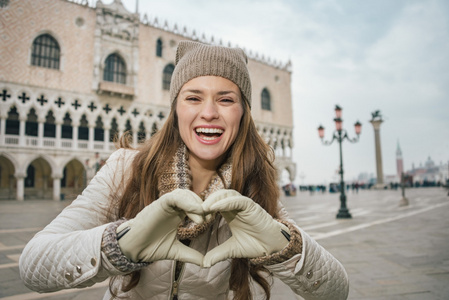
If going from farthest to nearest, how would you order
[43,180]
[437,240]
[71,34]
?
[43,180], [71,34], [437,240]

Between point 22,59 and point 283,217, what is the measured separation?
22.1 m

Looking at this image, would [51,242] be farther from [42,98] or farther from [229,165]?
[42,98]

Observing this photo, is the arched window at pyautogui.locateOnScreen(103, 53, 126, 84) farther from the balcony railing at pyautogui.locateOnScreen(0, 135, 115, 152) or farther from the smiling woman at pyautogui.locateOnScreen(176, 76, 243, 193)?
the smiling woman at pyautogui.locateOnScreen(176, 76, 243, 193)

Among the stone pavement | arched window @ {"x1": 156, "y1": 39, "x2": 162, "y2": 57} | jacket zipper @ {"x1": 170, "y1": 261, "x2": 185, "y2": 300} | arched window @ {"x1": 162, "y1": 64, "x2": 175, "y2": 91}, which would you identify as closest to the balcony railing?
arched window @ {"x1": 162, "y1": 64, "x2": 175, "y2": 91}

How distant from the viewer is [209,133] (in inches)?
57.9

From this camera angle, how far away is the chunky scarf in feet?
4.38

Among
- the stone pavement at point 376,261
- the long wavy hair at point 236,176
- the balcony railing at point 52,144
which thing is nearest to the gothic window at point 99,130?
the balcony railing at point 52,144

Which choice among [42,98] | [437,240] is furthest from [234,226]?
[42,98]

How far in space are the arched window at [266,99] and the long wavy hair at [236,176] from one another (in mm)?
31153

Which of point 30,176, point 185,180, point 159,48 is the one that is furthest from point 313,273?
point 159,48

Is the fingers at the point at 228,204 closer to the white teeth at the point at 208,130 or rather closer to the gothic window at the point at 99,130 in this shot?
the white teeth at the point at 208,130

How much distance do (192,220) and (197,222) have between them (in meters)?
0.27

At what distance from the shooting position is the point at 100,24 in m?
21.6

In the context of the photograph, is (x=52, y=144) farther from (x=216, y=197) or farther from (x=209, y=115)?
(x=216, y=197)
